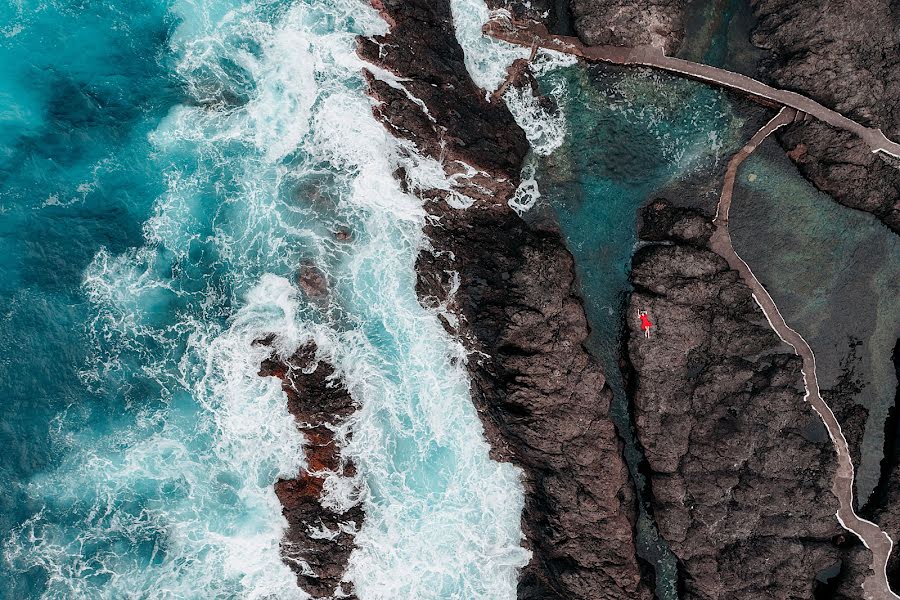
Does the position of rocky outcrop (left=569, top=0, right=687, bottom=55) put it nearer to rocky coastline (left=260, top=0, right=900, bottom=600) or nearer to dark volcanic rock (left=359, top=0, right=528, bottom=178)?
rocky coastline (left=260, top=0, right=900, bottom=600)

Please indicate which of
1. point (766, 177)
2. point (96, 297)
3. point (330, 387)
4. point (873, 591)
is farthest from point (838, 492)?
point (96, 297)

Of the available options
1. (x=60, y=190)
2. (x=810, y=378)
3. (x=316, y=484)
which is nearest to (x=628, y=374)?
(x=810, y=378)

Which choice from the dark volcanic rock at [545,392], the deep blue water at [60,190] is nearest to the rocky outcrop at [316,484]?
the dark volcanic rock at [545,392]

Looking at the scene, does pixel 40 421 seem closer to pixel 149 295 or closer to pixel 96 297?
pixel 96 297

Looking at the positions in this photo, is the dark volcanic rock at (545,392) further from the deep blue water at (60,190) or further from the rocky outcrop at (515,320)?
the deep blue water at (60,190)

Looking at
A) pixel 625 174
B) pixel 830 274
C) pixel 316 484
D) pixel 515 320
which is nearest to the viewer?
pixel 515 320

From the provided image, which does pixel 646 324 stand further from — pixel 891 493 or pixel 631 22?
pixel 631 22
